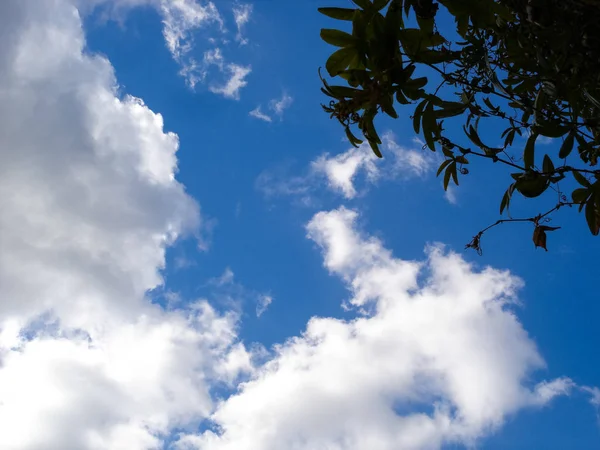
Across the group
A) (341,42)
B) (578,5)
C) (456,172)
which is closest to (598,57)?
(578,5)

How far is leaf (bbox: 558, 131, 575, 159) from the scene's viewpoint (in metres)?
2.21

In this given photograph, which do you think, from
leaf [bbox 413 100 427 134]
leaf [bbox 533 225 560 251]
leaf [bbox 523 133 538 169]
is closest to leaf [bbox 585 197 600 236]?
leaf [bbox 533 225 560 251]

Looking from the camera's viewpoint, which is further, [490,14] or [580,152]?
[580,152]

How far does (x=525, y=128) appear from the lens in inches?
116

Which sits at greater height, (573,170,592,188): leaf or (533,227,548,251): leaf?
(573,170,592,188): leaf

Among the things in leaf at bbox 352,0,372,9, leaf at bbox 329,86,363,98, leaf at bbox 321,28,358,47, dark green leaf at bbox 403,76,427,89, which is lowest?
leaf at bbox 329,86,363,98

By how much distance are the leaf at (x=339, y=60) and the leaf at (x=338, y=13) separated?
199mm

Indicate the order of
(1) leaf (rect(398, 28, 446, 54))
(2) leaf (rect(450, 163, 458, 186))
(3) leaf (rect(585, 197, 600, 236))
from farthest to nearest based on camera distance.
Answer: (2) leaf (rect(450, 163, 458, 186)) < (3) leaf (rect(585, 197, 600, 236)) < (1) leaf (rect(398, 28, 446, 54))

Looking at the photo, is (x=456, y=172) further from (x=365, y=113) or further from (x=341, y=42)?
(x=341, y=42)

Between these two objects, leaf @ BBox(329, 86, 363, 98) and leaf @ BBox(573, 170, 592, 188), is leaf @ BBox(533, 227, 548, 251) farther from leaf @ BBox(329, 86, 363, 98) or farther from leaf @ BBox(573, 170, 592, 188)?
leaf @ BBox(329, 86, 363, 98)

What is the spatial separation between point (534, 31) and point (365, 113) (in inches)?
29.1

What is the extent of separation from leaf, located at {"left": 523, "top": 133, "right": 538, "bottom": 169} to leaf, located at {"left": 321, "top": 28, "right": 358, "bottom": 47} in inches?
37.9

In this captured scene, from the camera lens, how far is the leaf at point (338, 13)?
214 cm

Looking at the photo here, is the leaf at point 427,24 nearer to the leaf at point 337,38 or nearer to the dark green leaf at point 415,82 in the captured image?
the dark green leaf at point 415,82
